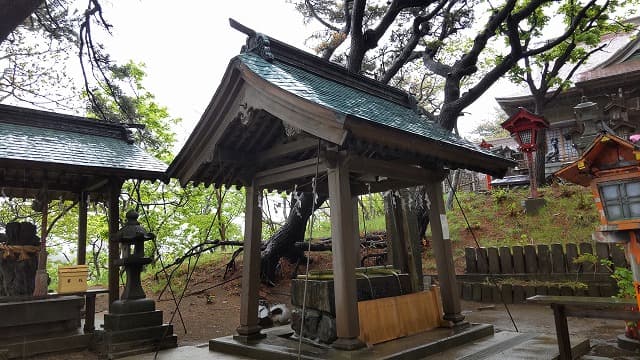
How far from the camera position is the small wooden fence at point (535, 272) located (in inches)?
346

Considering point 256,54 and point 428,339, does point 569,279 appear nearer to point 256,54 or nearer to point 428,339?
point 428,339

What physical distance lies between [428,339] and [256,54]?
14.2ft

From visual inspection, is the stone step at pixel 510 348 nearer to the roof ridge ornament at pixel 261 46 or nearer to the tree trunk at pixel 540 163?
the roof ridge ornament at pixel 261 46

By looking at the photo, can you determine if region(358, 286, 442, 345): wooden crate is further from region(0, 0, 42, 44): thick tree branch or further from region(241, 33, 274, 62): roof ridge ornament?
region(0, 0, 42, 44): thick tree branch

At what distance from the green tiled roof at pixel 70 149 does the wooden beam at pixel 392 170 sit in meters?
4.54

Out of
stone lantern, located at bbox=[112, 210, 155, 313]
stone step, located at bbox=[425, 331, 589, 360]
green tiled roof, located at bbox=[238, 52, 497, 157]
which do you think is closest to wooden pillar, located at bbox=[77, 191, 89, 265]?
stone lantern, located at bbox=[112, 210, 155, 313]

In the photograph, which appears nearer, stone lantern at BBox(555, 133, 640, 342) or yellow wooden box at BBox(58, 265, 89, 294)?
stone lantern at BBox(555, 133, 640, 342)

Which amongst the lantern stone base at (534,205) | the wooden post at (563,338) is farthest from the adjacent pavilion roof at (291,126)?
the lantern stone base at (534,205)

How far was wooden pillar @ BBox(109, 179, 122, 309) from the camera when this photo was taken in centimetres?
722

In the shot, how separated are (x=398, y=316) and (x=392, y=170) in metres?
1.90

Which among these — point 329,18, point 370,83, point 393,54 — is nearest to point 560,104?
point 393,54

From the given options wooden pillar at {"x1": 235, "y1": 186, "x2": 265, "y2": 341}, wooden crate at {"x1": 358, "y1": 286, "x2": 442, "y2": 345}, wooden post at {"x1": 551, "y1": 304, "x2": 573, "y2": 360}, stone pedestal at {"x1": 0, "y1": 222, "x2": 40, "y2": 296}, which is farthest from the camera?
stone pedestal at {"x1": 0, "y1": 222, "x2": 40, "y2": 296}

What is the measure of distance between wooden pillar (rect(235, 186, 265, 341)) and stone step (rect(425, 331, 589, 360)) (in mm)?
2428

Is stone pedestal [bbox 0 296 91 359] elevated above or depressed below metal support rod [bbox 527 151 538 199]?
below
